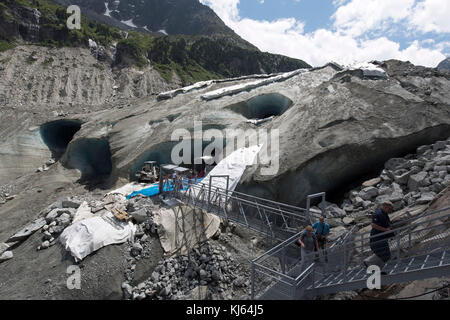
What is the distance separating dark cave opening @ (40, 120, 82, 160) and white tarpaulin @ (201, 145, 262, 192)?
17.9 m

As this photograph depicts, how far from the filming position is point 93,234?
34.9 feet

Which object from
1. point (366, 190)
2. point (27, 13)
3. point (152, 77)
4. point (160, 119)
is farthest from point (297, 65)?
point (366, 190)

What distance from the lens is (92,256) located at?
10172 millimetres

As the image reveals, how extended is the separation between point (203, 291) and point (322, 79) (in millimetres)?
19146

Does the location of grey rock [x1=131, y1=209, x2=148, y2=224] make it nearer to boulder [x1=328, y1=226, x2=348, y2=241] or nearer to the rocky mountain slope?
boulder [x1=328, y1=226, x2=348, y2=241]

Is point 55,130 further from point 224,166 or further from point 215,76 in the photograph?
point 215,76

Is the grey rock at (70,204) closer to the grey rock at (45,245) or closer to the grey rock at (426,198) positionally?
the grey rock at (45,245)

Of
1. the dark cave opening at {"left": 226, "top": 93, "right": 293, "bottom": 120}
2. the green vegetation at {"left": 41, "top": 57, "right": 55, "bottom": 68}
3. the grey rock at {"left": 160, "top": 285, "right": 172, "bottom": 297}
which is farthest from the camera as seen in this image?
the green vegetation at {"left": 41, "top": 57, "right": 55, "bottom": 68}

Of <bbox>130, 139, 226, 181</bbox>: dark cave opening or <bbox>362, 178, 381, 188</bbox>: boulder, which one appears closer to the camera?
<bbox>362, 178, 381, 188</bbox>: boulder

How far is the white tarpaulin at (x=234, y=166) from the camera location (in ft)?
48.1

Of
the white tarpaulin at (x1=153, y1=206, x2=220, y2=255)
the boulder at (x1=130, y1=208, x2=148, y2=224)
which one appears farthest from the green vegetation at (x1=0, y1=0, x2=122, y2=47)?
the white tarpaulin at (x1=153, y1=206, x2=220, y2=255)

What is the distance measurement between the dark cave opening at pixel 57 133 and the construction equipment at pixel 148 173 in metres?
12.4

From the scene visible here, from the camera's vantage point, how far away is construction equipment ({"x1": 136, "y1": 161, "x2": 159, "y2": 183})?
57.4 feet

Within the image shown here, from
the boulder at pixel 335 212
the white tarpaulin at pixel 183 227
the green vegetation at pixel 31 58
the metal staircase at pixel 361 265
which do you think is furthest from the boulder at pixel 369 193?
the green vegetation at pixel 31 58
